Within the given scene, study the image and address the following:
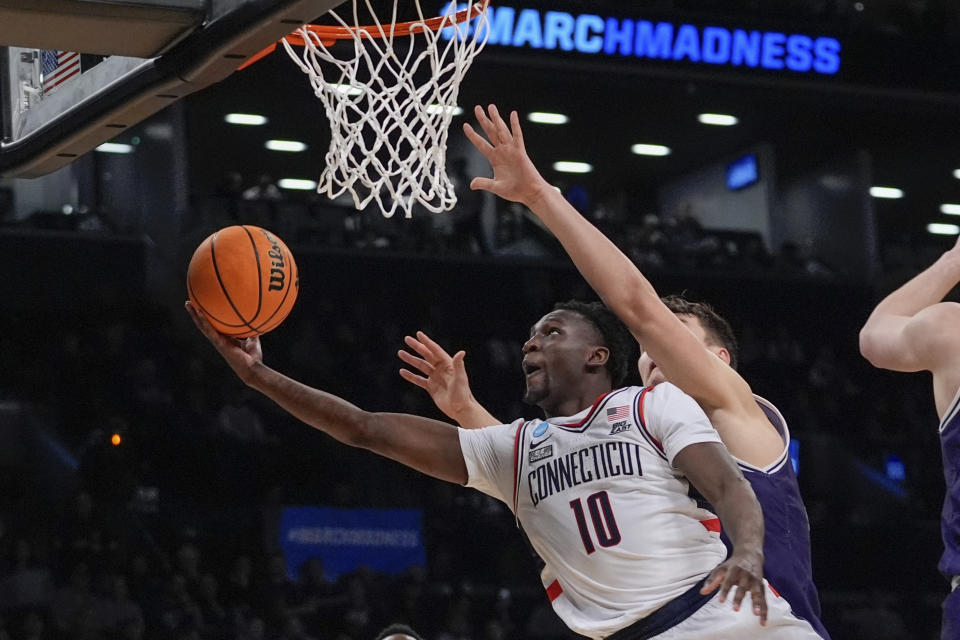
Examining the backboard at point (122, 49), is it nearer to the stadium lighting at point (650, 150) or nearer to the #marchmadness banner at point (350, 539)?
the #marchmadness banner at point (350, 539)

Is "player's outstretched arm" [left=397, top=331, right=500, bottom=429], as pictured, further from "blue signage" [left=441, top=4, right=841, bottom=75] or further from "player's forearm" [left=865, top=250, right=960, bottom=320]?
"blue signage" [left=441, top=4, right=841, bottom=75]

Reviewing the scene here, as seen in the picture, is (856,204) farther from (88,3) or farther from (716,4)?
(88,3)

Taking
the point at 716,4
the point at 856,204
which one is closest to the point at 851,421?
the point at 856,204

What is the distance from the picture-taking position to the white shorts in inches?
124

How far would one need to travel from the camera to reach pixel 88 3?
3254 millimetres

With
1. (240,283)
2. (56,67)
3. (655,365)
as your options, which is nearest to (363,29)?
(56,67)

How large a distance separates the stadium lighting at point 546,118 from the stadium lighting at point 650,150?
4.62ft

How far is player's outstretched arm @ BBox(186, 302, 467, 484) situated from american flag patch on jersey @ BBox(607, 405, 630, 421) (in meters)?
0.45

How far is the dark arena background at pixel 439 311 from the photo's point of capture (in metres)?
10.8

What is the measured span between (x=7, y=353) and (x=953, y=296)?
10.9 meters

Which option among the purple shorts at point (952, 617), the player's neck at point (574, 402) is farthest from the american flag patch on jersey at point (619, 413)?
the purple shorts at point (952, 617)

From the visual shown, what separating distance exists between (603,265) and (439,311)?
10.5m

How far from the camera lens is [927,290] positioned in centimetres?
354

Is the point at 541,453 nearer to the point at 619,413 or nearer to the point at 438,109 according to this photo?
the point at 619,413
